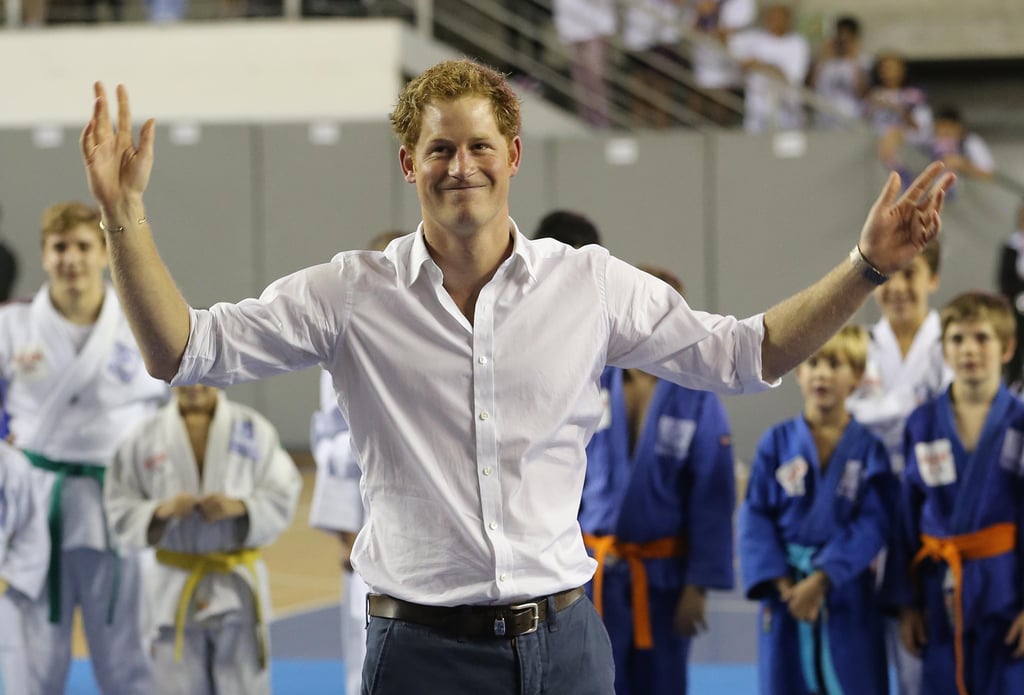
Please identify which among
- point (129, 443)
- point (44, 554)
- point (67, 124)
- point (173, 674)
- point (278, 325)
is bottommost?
point (173, 674)

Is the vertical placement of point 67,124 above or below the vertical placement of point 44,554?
above

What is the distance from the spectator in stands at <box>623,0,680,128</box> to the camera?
11.2 m

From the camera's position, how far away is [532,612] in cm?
216

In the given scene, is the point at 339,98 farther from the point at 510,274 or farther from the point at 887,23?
the point at 510,274

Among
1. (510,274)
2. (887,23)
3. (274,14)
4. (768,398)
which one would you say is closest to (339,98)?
(274,14)

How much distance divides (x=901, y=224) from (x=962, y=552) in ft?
7.10

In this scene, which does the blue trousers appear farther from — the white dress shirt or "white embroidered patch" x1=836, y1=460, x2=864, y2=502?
"white embroidered patch" x1=836, y1=460, x2=864, y2=502

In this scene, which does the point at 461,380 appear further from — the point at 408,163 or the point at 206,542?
the point at 206,542

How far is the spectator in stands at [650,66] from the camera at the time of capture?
1120 centimetres

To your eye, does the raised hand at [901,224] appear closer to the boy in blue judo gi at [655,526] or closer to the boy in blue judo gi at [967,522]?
the boy in blue judo gi at [655,526]

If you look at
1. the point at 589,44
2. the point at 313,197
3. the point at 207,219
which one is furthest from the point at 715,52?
the point at 207,219

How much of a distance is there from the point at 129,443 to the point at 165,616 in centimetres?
59

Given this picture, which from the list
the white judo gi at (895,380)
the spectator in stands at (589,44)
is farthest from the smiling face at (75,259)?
the spectator in stands at (589,44)

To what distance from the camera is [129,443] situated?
14.9 feet
